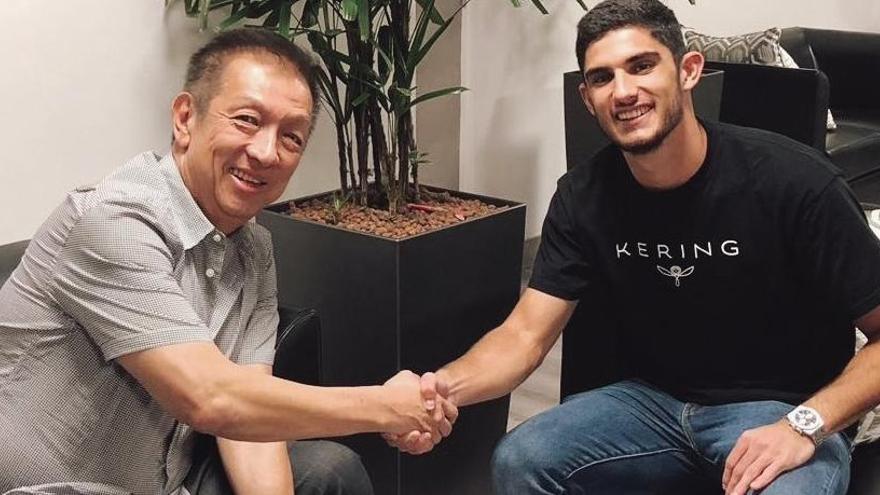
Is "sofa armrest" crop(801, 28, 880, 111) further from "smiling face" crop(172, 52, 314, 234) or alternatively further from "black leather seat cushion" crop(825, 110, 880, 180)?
"smiling face" crop(172, 52, 314, 234)

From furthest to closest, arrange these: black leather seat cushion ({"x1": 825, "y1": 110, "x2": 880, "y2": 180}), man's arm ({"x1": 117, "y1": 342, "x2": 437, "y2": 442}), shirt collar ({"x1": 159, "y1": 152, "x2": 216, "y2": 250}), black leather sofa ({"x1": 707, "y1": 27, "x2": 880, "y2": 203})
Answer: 1. black leather seat cushion ({"x1": 825, "y1": 110, "x2": 880, "y2": 180})
2. black leather sofa ({"x1": 707, "y1": 27, "x2": 880, "y2": 203})
3. shirt collar ({"x1": 159, "y1": 152, "x2": 216, "y2": 250})
4. man's arm ({"x1": 117, "y1": 342, "x2": 437, "y2": 442})

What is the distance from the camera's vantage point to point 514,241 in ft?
7.70

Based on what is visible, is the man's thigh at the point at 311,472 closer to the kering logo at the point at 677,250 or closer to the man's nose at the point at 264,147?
the man's nose at the point at 264,147

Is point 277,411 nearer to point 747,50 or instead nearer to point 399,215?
point 399,215

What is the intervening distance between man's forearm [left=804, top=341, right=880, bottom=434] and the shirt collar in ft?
3.33

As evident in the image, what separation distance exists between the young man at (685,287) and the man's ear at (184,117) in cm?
62

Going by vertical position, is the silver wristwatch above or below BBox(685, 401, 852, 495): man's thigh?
above

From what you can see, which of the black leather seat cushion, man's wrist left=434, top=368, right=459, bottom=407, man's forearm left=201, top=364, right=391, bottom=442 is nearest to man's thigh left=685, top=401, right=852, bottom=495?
man's wrist left=434, top=368, right=459, bottom=407

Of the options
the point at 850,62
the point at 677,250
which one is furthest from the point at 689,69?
the point at 850,62

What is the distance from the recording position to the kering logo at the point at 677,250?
1709mm

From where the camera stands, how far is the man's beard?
5.55 ft

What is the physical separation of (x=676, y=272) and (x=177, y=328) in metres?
0.89

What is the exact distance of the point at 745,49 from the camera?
3613mm

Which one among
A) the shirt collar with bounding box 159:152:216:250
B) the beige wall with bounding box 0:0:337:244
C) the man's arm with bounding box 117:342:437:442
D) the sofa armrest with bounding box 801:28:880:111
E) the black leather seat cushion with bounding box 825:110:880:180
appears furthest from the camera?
the sofa armrest with bounding box 801:28:880:111
